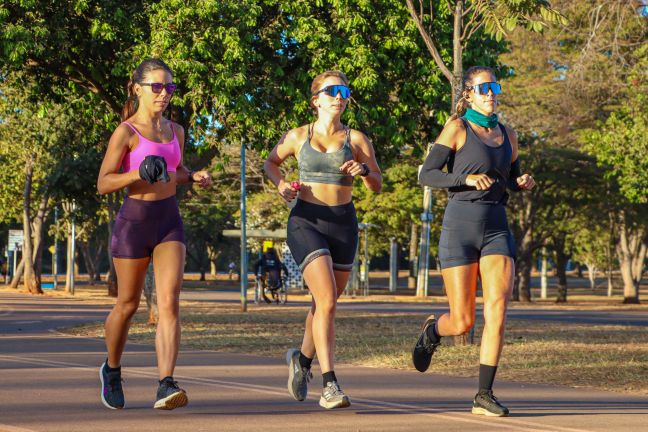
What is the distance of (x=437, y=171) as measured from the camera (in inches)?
296

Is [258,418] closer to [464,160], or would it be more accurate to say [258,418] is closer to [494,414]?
[494,414]

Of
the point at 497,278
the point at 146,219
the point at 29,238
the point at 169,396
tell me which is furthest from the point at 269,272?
the point at 169,396

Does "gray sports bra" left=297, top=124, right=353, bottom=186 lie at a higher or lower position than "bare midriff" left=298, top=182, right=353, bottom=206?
higher

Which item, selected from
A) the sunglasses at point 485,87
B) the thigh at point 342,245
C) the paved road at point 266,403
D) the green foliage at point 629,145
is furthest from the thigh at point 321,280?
the green foliage at point 629,145

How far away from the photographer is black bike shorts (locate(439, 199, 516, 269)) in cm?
739

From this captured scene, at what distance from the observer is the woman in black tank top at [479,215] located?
7277mm

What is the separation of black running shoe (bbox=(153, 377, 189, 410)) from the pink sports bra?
4.04 feet

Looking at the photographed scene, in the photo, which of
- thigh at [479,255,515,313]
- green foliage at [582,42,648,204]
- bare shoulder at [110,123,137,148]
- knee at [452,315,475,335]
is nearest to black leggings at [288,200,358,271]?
knee at [452,315,475,335]

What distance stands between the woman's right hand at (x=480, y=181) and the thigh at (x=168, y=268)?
1677mm

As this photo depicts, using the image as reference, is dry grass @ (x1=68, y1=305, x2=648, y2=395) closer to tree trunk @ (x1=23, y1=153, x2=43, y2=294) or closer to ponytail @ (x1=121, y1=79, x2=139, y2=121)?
ponytail @ (x1=121, y1=79, x2=139, y2=121)

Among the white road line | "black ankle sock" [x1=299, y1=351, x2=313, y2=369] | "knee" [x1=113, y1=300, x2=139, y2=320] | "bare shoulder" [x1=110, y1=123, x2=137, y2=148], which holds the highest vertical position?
"bare shoulder" [x1=110, y1=123, x2=137, y2=148]

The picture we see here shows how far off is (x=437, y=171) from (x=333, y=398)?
1501 millimetres

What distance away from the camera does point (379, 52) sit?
59.3 ft

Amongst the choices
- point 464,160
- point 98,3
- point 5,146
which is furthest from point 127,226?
point 5,146
